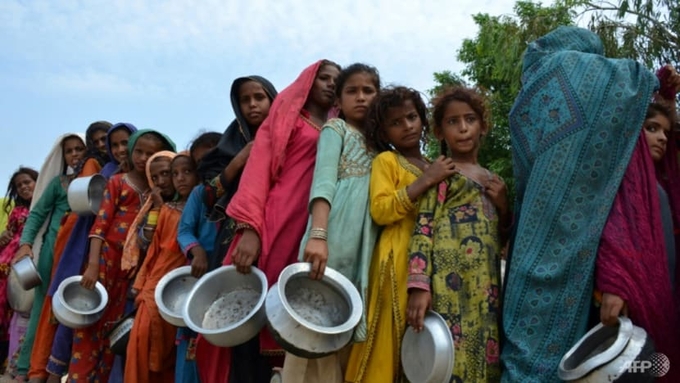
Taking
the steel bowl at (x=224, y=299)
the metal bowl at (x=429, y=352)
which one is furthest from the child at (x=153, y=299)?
the metal bowl at (x=429, y=352)

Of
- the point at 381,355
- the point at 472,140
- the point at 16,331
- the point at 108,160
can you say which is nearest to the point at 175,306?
the point at 381,355

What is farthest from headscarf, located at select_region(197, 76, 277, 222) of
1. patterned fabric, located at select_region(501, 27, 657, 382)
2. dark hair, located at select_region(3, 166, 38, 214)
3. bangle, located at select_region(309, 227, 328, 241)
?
dark hair, located at select_region(3, 166, 38, 214)

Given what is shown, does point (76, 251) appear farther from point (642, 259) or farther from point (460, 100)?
point (642, 259)

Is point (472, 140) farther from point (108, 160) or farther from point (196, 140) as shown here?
point (108, 160)

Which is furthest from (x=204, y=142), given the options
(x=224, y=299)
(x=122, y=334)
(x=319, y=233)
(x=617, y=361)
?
(x=617, y=361)

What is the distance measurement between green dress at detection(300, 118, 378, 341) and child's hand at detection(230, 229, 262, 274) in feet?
0.73

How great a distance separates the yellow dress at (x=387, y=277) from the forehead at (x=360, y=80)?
0.48 metres

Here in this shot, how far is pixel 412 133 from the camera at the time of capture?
3.19 metres

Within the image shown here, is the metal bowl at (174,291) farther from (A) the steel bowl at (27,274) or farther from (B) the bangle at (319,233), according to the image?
(A) the steel bowl at (27,274)

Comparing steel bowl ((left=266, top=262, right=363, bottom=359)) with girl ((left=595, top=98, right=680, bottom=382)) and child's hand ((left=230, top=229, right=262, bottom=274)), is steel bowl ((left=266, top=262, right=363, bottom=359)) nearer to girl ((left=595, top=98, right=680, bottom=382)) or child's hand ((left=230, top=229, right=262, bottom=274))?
child's hand ((left=230, top=229, right=262, bottom=274))

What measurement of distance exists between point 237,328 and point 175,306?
111cm

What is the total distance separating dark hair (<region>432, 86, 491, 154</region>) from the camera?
310 centimetres

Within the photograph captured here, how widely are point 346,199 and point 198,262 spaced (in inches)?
46.7

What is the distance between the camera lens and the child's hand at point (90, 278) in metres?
4.62
